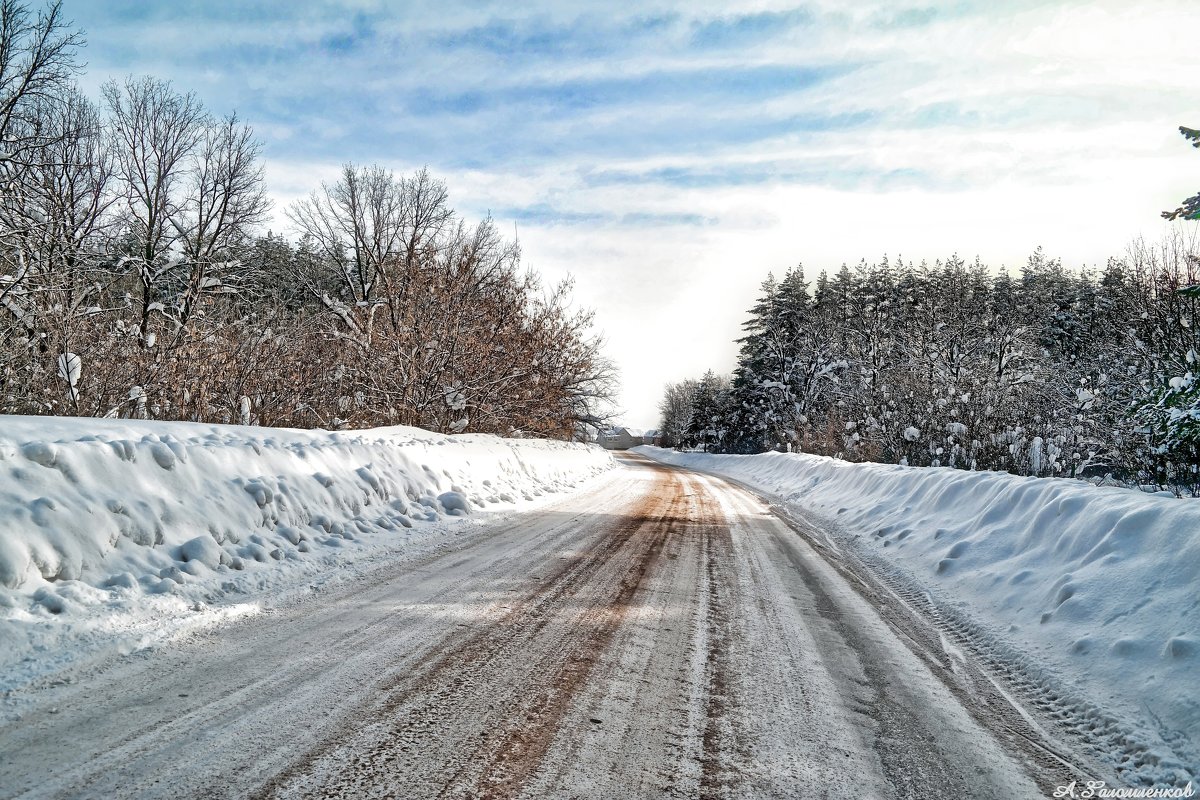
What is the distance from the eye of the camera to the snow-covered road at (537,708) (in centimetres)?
217

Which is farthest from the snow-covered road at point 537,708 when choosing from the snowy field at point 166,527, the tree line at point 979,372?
the tree line at point 979,372

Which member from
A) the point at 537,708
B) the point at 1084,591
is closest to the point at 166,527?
the point at 537,708

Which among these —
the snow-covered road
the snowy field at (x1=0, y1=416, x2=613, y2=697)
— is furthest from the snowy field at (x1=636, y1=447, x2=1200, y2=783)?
the snowy field at (x1=0, y1=416, x2=613, y2=697)

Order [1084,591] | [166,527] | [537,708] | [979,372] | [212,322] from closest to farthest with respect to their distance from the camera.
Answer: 1. [537,708]
2. [1084,591]
3. [166,527]
4. [212,322]
5. [979,372]

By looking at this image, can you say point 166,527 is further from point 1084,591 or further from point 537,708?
point 1084,591

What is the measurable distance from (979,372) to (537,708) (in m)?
21.3

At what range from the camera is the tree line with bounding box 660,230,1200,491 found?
34.1ft

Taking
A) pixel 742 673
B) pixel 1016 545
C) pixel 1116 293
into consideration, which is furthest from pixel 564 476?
pixel 1116 293

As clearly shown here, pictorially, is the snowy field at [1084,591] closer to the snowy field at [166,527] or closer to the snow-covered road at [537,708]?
the snow-covered road at [537,708]

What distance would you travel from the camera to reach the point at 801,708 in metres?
2.90

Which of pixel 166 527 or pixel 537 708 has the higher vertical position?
pixel 166 527

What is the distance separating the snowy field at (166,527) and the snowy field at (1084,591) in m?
5.02

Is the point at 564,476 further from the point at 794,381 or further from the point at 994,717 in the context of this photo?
the point at 794,381

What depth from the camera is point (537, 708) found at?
274 centimetres
